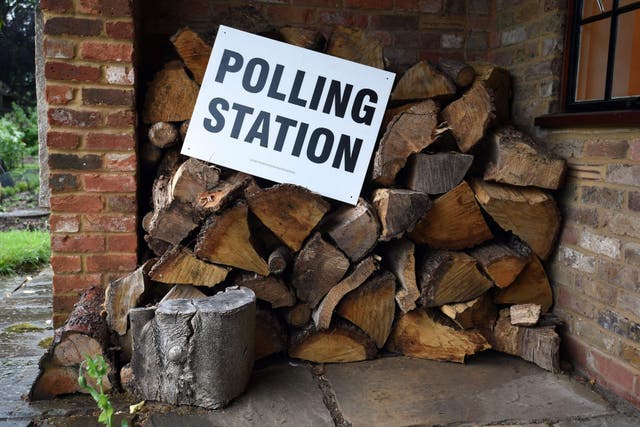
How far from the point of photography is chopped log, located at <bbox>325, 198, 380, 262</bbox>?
237cm

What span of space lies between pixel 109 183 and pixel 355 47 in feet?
4.40

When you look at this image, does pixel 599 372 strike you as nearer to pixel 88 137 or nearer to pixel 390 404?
pixel 390 404

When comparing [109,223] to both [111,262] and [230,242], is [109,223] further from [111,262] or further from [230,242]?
[230,242]

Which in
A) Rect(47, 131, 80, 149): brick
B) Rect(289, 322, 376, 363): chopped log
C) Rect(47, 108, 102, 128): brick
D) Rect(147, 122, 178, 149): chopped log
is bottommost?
Rect(289, 322, 376, 363): chopped log

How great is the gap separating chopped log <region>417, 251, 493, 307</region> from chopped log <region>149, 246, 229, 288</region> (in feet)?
2.88

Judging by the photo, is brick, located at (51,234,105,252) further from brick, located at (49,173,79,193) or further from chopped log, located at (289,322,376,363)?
chopped log, located at (289,322,376,363)

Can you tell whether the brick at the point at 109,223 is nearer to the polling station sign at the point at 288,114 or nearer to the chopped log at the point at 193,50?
the polling station sign at the point at 288,114

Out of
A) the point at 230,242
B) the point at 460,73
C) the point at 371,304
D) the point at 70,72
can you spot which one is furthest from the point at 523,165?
the point at 70,72

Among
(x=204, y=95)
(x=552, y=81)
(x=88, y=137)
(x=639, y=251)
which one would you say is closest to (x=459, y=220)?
(x=639, y=251)

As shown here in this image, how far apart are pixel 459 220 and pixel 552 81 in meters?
0.88

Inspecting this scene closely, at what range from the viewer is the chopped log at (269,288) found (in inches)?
95.3

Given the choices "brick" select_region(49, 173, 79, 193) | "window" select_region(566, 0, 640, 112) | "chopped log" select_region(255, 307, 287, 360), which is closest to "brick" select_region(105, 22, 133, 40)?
"brick" select_region(49, 173, 79, 193)

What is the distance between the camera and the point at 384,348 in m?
2.68

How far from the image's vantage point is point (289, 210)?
239cm
